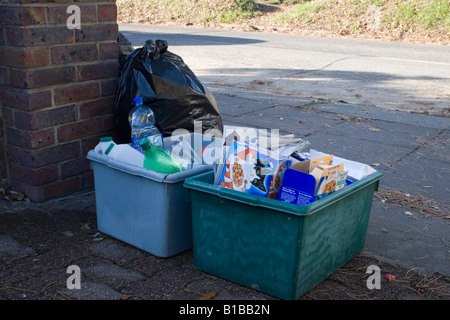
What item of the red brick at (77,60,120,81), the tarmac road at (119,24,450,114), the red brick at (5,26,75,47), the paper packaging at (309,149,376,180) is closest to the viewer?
the paper packaging at (309,149,376,180)

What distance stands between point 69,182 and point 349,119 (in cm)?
331

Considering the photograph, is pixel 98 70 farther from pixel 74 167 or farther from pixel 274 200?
pixel 274 200

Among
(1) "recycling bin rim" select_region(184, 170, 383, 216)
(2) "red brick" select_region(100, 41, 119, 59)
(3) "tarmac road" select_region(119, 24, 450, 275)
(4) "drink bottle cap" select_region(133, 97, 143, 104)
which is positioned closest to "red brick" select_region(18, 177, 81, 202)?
(4) "drink bottle cap" select_region(133, 97, 143, 104)

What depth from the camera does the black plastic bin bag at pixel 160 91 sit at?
3.52 m

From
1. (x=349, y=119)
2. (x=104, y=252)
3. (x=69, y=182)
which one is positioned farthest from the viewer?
(x=349, y=119)

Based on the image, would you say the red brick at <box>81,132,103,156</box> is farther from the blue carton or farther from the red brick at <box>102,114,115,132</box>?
the blue carton

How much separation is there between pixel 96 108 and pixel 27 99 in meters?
0.52

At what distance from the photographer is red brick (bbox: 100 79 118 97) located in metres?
3.67

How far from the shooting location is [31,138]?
3.32 meters

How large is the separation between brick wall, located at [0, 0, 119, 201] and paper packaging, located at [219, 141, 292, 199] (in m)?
1.41

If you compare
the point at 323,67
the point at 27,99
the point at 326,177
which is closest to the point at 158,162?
the point at 326,177

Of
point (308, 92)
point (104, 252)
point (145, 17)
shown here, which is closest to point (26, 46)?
point (104, 252)

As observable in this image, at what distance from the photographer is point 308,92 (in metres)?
7.34
